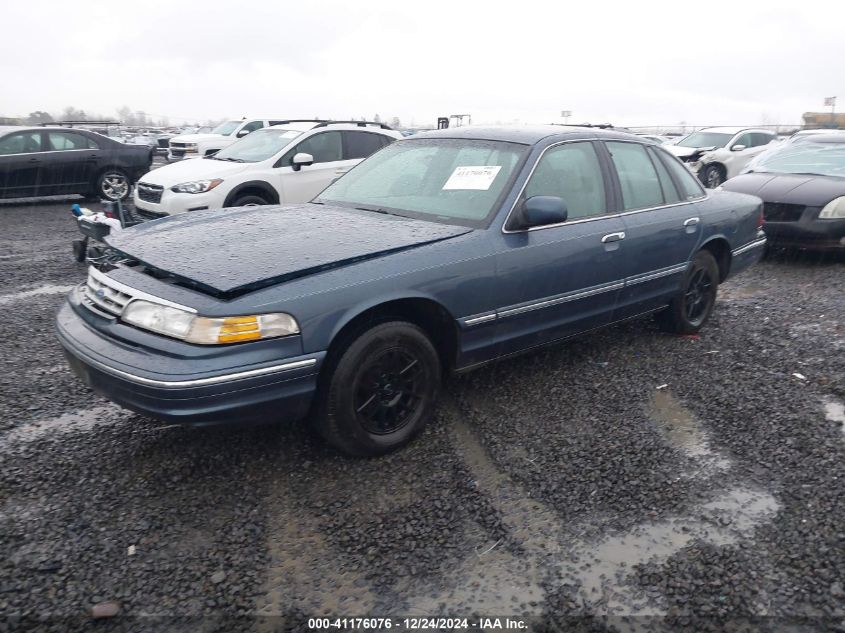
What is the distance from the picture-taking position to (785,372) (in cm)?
443

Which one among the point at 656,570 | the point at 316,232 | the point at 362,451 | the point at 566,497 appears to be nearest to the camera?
the point at 656,570

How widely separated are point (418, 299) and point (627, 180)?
82.0 inches

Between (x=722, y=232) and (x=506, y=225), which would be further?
(x=722, y=232)

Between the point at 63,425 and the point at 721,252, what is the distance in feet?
16.1

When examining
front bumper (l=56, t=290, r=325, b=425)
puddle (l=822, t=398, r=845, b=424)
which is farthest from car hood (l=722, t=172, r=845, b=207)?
front bumper (l=56, t=290, r=325, b=425)

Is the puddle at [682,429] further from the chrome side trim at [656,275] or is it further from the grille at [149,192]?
the grille at [149,192]

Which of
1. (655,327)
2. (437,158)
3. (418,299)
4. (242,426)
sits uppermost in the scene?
(437,158)

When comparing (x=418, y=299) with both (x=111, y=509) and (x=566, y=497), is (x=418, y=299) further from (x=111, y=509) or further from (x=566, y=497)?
(x=111, y=509)

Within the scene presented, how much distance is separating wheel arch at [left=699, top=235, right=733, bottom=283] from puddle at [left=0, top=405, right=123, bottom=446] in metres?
4.37

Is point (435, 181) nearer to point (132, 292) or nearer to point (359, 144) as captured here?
point (132, 292)

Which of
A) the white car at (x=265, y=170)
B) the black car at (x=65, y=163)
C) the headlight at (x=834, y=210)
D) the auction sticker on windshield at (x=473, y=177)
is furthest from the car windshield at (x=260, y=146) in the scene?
the headlight at (x=834, y=210)

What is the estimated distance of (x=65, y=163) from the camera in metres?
11.9

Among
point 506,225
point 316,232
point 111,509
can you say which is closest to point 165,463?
point 111,509

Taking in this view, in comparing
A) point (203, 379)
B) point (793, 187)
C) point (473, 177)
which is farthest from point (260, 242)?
point (793, 187)
